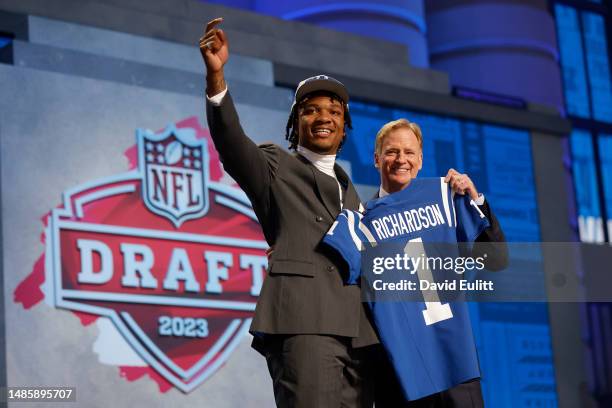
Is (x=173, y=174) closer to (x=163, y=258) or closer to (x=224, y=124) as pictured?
(x=163, y=258)

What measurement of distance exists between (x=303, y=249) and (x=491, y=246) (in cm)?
50

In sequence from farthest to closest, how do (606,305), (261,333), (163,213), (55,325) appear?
(606,305) → (163,213) → (55,325) → (261,333)

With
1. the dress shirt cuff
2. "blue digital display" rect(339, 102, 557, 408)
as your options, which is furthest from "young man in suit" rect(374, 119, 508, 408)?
"blue digital display" rect(339, 102, 557, 408)

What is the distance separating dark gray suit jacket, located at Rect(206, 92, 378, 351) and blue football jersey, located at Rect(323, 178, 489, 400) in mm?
42

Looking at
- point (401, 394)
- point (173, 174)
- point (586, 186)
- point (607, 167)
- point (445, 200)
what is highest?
point (607, 167)

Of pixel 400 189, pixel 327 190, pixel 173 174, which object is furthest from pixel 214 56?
pixel 173 174

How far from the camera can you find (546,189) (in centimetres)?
845

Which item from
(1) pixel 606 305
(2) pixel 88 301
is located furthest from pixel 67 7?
(1) pixel 606 305

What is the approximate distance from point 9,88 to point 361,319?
3664 millimetres

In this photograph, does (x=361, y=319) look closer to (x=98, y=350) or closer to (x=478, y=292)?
(x=478, y=292)

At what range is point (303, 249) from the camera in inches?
→ 92.2

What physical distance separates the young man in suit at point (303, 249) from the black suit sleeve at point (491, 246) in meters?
0.32

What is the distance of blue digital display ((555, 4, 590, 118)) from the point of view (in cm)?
1104

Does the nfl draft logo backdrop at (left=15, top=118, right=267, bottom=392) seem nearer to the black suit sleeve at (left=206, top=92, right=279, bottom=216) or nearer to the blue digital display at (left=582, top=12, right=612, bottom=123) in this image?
the black suit sleeve at (left=206, top=92, right=279, bottom=216)
